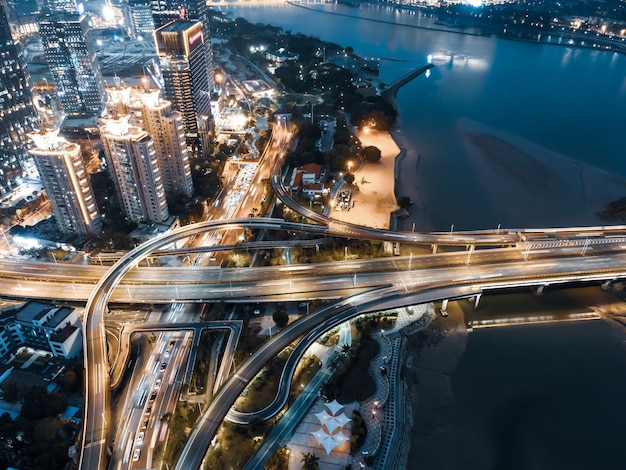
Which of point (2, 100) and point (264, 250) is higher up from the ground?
point (2, 100)

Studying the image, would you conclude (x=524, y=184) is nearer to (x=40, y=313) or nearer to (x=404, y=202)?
(x=404, y=202)

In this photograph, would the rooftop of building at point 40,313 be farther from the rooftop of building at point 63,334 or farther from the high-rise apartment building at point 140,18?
the high-rise apartment building at point 140,18

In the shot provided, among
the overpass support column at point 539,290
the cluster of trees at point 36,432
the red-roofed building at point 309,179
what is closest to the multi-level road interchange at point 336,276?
the overpass support column at point 539,290

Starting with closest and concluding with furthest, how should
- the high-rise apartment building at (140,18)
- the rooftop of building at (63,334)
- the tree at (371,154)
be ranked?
the rooftop of building at (63,334), the tree at (371,154), the high-rise apartment building at (140,18)

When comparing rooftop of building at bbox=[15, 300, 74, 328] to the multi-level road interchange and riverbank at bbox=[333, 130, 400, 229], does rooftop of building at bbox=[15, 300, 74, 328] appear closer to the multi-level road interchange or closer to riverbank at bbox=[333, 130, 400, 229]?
the multi-level road interchange

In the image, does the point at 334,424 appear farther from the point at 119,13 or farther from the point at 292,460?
the point at 119,13

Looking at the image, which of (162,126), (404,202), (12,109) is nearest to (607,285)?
(404,202)

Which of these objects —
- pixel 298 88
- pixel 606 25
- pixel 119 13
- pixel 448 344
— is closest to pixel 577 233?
pixel 448 344
